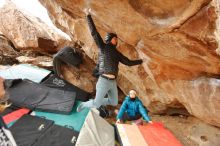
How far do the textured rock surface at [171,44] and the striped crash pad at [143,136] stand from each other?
→ 3.67 feet

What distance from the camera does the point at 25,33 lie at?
1150 centimetres

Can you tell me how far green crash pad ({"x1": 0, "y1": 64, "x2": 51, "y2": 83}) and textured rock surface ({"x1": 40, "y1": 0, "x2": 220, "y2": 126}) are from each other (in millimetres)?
2330

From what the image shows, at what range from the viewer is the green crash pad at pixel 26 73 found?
8948 mm

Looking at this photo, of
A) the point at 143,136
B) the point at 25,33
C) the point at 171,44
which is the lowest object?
the point at 143,136

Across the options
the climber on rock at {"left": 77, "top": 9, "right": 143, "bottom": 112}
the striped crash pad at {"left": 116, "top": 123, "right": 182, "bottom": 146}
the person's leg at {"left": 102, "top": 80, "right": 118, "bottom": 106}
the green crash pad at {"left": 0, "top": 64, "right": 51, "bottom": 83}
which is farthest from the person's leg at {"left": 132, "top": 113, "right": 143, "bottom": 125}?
the green crash pad at {"left": 0, "top": 64, "right": 51, "bottom": 83}

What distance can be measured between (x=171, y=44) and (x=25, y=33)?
25.0ft

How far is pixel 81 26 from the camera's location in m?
8.20

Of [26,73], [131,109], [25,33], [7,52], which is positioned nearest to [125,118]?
[131,109]

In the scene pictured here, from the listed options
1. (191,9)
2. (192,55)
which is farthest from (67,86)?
(191,9)

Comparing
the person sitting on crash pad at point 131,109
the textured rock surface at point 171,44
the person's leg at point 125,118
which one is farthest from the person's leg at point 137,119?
the textured rock surface at point 171,44

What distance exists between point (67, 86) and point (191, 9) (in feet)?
16.8

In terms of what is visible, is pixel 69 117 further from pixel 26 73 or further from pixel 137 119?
pixel 26 73

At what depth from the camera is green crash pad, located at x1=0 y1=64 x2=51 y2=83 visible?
8948mm

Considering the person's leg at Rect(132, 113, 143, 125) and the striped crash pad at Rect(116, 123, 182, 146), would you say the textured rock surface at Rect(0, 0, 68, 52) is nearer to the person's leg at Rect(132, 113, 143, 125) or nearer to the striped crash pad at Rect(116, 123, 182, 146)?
the person's leg at Rect(132, 113, 143, 125)
